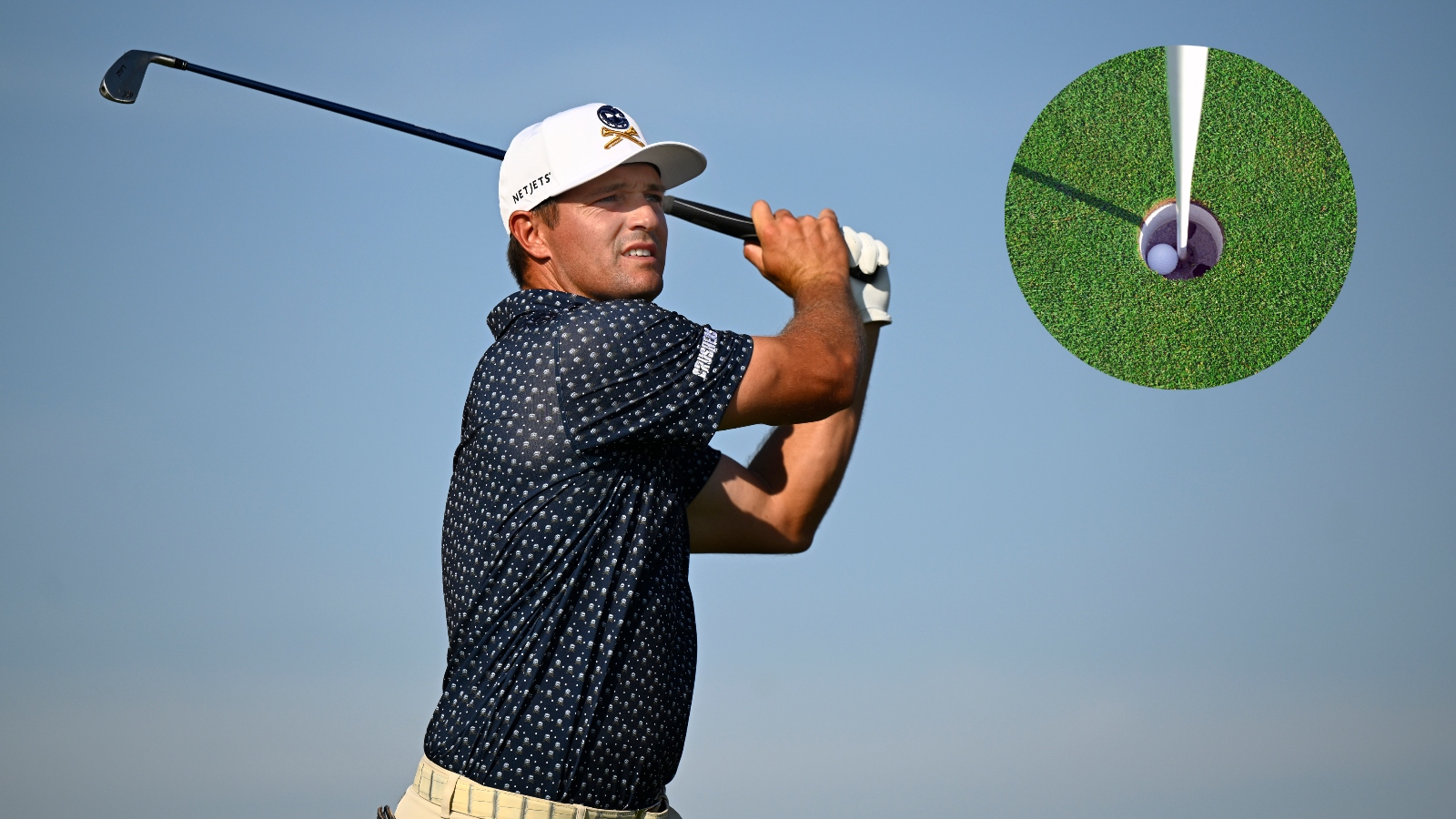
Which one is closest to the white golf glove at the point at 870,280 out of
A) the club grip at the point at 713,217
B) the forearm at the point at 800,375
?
the club grip at the point at 713,217

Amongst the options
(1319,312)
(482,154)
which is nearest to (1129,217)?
(1319,312)

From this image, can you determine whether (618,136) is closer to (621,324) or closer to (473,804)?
(621,324)

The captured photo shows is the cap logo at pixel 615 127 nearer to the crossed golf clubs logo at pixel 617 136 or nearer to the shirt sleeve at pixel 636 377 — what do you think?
the crossed golf clubs logo at pixel 617 136

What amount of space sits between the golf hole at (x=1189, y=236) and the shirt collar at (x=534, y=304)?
6.85ft

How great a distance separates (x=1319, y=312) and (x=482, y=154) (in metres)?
2.86

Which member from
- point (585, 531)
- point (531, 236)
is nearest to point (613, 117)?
point (531, 236)

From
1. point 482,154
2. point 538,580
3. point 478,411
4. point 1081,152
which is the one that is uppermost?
point 1081,152

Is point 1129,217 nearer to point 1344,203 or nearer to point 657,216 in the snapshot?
point 1344,203

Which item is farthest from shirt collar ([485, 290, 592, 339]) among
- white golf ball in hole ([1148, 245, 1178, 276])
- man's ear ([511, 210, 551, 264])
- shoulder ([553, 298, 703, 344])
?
white golf ball in hole ([1148, 245, 1178, 276])

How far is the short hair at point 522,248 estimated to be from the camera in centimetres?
464

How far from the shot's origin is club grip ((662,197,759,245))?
4922 mm

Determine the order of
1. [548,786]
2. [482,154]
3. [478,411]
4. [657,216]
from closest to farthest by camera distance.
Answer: [548,786] → [478,411] → [657,216] → [482,154]

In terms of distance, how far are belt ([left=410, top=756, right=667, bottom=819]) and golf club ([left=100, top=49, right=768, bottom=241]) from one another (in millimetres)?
1877

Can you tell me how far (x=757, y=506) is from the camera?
5242 mm
